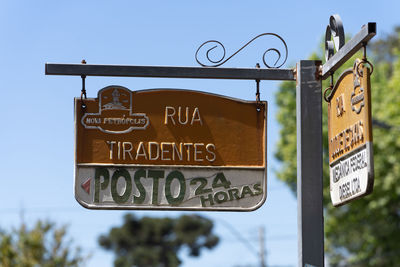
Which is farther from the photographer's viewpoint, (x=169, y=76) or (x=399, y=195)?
(x=399, y=195)

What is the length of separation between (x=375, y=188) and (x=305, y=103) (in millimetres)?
21226

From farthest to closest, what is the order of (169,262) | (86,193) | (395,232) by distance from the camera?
(169,262)
(395,232)
(86,193)

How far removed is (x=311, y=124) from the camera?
19.7 ft

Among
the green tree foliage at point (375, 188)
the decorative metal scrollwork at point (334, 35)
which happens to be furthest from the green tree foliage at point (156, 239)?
the decorative metal scrollwork at point (334, 35)

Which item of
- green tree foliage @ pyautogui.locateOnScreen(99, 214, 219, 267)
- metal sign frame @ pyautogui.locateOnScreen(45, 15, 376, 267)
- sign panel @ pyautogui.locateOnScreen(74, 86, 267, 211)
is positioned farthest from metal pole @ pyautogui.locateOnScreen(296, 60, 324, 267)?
green tree foliage @ pyautogui.locateOnScreen(99, 214, 219, 267)

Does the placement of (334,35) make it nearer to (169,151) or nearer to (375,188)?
(169,151)

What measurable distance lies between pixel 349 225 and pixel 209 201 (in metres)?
23.9

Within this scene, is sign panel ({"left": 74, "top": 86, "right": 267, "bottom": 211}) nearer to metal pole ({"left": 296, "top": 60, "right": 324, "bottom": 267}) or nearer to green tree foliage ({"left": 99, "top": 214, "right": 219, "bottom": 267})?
metal pole ({"left": 296, "top": 60, "right": 324, "bottom": 267})

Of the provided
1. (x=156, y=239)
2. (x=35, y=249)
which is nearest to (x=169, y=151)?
(x=35, y=249)

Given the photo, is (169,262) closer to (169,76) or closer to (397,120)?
(397,120)

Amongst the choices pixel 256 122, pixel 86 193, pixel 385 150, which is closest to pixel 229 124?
pixel 256 122

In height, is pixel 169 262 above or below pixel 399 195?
below

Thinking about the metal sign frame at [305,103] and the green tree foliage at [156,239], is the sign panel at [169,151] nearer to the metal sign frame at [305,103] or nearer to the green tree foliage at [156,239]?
the metal sign frame at [305,103]

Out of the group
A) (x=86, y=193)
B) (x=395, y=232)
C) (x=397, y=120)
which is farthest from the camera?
(x=395, y=232)
